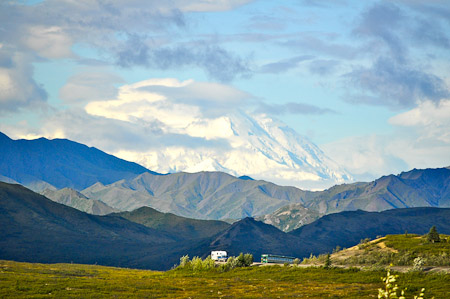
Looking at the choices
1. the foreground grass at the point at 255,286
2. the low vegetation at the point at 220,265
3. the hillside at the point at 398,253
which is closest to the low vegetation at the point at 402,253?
the hillside at the point at 398,253

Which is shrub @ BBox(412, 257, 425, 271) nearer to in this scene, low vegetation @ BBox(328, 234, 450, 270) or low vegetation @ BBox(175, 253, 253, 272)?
low vegetation @ BBox(328, 234, 450, 270)

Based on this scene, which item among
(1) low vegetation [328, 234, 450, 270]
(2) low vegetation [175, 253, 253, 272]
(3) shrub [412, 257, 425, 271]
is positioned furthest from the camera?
(2) low vegetation [175, 253, 253, 272]

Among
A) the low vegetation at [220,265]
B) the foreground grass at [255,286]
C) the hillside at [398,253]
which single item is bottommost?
the foreground grass at [255,286]

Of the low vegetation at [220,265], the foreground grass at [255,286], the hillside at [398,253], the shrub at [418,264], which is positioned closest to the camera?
the foreground grass at [255,286]

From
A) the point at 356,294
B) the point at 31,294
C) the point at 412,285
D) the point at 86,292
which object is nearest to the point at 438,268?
the point at 412,285

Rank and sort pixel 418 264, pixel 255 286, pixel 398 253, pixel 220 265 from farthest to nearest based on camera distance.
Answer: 1. pixel 220 265
2. pixel 398 253
3. pixel 255 286
4. pixel 418 264

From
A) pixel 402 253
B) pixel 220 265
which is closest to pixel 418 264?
pixel 402 253

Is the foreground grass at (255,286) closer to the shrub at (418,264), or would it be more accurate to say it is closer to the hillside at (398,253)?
the shrub at (418,264)

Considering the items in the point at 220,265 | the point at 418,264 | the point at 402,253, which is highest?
the point at 402,253

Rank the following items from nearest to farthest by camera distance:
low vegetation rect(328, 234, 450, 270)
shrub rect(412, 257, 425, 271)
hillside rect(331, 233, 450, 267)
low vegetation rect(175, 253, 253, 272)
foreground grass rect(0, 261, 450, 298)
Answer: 1. foreground grass rect(0, 261, 450, 298)
2. shrub rect(412, 257, 425, 271)
3. low vegetation rect(328, 234, 450, 270)
4. hillside rect(331, 233, 450, 267)
5. low vegetation rect(175, 253, 253, 272)

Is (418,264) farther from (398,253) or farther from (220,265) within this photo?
(220,265)

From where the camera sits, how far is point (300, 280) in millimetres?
102625

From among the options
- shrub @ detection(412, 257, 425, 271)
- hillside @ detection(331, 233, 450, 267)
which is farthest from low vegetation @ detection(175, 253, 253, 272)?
shrub @ detection(412, 257, 425, 271)

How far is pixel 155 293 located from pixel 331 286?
86.5ft
